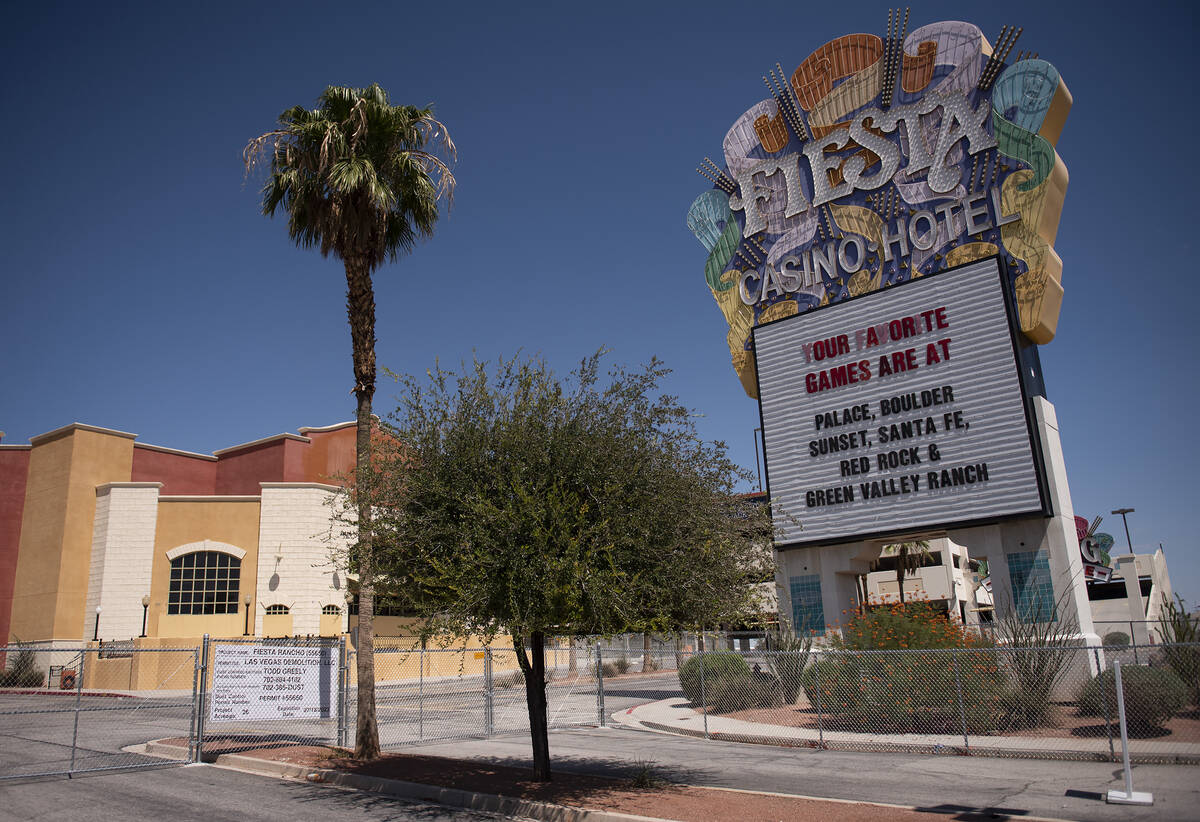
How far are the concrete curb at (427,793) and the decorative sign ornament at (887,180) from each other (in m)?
20.8

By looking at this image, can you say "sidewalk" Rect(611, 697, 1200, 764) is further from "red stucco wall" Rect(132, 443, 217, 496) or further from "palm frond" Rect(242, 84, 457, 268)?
"red stucco wall" Rect(132, 443, 217, 496)

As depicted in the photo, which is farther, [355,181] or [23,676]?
[23,676]

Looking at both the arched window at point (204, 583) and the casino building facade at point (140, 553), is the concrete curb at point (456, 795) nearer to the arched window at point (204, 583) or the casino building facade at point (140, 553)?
the casino building facade at point (140, 553)

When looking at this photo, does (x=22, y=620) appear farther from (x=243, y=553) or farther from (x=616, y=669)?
(x=616, y=669)

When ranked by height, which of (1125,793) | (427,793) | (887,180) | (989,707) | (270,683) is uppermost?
(887,180)

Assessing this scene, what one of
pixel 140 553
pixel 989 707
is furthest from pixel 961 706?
pixel 140 553

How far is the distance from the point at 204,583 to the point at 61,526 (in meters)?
7.27

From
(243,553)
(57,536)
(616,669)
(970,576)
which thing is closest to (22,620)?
(57,536)

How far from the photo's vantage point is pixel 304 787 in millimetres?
13086

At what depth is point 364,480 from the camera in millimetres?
12859

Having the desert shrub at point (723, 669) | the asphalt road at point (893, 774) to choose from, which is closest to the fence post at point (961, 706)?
the asphalt road at point (893, 774)

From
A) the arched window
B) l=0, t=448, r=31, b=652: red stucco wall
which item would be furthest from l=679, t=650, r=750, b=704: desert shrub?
l=0, t=448, r=31, b=652: red stucco wall

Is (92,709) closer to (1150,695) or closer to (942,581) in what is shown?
(1150,695)

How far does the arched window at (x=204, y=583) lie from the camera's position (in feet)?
126
